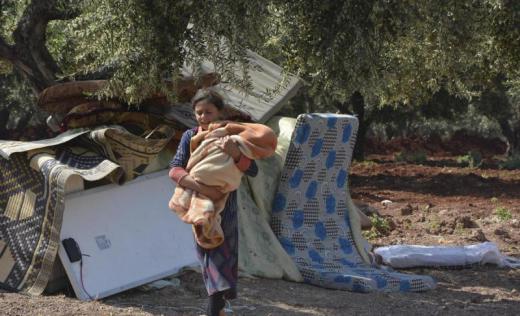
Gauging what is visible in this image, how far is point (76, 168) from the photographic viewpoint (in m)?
6.65

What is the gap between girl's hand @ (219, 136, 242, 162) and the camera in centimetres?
499

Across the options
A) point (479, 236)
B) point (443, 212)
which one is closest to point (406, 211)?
point (443, 212)

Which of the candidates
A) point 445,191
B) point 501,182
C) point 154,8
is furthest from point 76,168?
point 501,182

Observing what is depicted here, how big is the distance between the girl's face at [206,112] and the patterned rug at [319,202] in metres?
2.63

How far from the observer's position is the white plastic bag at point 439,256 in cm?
821

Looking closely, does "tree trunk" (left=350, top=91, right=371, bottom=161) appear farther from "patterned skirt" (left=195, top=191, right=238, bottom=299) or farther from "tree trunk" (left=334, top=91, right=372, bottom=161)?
"patterned skirt" (left=195, top=191, right=238, bottom=299)

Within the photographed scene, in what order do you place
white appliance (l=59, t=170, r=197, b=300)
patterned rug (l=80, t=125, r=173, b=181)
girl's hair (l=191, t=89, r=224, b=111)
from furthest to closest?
patterned rug (l=80, t=125, r=173, b=181)
white appliance (l=59, t=170, r=197, b=300)
girl's hair (l=191, t=89, r=224, b=111)

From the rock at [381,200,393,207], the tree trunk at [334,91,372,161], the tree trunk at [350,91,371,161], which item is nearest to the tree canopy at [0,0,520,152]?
the rock at [381,200,393,207]

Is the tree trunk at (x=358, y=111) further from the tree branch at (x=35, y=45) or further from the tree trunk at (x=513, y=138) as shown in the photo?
the tree branch at (x=35, y=45)

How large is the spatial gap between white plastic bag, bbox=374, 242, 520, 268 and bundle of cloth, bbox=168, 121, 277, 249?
11.5ft

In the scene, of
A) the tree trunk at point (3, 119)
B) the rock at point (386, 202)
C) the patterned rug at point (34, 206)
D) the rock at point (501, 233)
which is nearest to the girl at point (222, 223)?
the patterned rug at point (34, 206)

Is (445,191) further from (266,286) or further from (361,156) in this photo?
(266,286)

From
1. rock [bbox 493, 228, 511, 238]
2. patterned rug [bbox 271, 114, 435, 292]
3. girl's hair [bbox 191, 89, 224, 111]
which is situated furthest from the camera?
rock [bbox 493, 228, 511, 238]

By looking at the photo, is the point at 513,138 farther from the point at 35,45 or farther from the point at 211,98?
the point at 211,98
